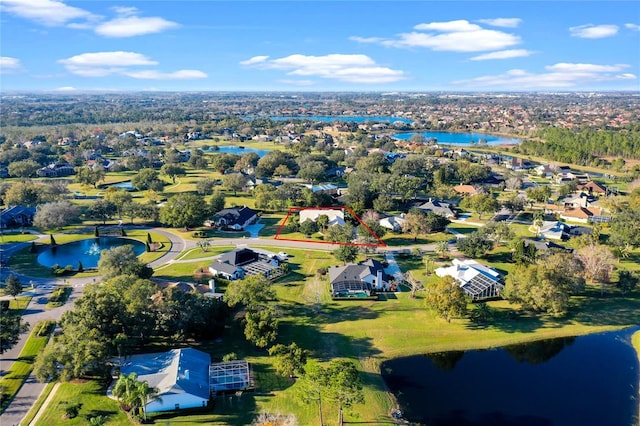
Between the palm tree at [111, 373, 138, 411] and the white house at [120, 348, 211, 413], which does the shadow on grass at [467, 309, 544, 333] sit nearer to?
the white house at [120, 348, 211, 413]

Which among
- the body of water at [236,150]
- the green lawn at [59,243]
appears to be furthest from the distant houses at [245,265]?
the body of water at [236,150]

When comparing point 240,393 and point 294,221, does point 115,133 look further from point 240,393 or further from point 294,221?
point 240,393

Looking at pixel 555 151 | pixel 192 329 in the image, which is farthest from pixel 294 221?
pixel 555 151

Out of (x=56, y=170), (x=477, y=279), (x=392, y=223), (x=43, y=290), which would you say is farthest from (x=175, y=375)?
(x=56, y=170)

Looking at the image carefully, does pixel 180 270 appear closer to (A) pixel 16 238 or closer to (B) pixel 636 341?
(A) pixel 16 238

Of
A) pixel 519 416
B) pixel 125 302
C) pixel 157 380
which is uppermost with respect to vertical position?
pixel 125 302
